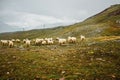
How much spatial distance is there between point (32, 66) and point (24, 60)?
3704 mm

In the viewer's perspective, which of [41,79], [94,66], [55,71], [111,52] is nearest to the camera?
[41,79]

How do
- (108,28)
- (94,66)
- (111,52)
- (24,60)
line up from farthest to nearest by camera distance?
(108,28) < (111,52) < (24,60) < (94,66)

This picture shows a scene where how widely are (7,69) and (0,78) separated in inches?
115

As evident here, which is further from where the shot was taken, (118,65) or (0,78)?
(118,65)

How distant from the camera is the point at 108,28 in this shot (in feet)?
341

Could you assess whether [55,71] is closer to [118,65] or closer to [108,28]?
[118,65]

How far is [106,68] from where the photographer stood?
22.7 meters

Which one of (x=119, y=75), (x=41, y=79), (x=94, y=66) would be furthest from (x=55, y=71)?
(x=119, y=75)

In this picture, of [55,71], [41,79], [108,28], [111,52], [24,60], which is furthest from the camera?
[108,28]

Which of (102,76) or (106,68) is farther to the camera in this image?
(106,68)

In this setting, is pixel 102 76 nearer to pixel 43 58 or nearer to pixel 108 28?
pixel 43 58

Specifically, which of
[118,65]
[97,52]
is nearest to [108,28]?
[97,52]

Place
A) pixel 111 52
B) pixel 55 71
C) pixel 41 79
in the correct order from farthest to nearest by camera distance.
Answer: pixel 111 52 < pixel 55 71 < pixel 41 79

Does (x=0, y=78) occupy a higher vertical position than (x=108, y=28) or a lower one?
lower
